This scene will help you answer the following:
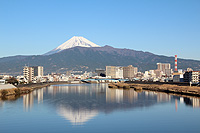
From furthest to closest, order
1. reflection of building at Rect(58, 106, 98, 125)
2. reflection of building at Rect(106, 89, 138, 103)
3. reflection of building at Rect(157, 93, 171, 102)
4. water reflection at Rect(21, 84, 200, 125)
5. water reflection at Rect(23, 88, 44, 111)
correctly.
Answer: reflection of building at Rect(106, 89, 138, 103), reflection of building at Rect(157, 93, 171, 102), water reflection at Rect(23, 88, 44, 111), water reflection at Rect(21, 84, 200, 125), reflection of building at Rect(58, 106, 98, 125)

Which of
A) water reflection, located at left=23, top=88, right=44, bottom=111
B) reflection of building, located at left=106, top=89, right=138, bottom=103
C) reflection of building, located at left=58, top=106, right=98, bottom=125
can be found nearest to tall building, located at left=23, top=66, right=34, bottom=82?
reflection of building, located at left=106, top=89, right=138, bottom=103

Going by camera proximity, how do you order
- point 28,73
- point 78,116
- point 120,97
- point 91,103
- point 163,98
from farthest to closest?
point 28,73 < point 120,97 < point 163,98 < point 91,103 < point 78,116

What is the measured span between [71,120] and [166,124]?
822 centimetres

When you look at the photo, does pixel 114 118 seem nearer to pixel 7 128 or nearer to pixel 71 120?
pixel 71 120

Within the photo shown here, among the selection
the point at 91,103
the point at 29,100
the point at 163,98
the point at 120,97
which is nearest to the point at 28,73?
the point at 120,97

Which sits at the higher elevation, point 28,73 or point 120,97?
point 28,73

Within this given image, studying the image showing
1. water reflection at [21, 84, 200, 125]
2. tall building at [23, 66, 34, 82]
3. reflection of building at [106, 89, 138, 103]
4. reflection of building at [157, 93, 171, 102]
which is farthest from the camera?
tall building at [23, 66, 34, 82]

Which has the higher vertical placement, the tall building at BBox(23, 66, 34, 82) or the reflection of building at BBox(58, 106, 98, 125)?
the tall building at BBox(23, 66, 34, 82)

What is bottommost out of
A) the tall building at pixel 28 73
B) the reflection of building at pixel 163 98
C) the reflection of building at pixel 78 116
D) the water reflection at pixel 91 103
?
the reflection of building at pixel 78 116

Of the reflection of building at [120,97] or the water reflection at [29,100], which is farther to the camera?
the reflection of building at [120,97]

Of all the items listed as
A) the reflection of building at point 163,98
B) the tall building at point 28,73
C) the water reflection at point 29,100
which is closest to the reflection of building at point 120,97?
the reflection of building at point 163,98

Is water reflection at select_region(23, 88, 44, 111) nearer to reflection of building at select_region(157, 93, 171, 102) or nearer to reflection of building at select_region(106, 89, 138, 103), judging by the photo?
reflection of building at select_region(106, 89, 138, 103)

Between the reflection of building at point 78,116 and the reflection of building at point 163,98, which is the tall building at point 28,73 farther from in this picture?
the reflection of building at point 78,116

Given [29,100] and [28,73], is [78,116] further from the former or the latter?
[28,73]
